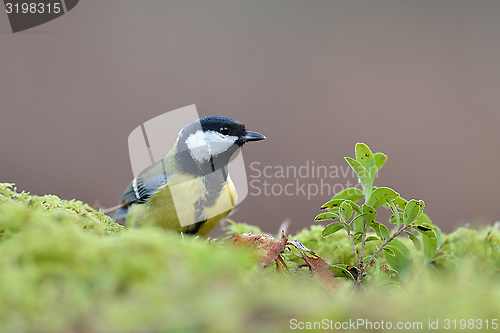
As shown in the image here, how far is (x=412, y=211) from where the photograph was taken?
1.44ft

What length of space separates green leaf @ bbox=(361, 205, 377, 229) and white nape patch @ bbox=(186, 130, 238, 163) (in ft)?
2.24

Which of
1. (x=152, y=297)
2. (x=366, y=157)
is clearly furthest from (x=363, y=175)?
(x=152, y=297)

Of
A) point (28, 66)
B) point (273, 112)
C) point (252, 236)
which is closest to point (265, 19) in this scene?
point (273, 112)

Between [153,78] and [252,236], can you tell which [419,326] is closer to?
[252,236]

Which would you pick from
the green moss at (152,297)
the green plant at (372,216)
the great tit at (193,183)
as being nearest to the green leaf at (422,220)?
the green plant at (372,216)

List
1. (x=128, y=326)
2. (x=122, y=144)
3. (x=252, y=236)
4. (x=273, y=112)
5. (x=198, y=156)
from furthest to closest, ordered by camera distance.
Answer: (x=273, y=112)
(x=122, y=144)
(x=198, y=156)
(x=252, y=236)
(x=128, y=326)

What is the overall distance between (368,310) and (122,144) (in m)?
3.28

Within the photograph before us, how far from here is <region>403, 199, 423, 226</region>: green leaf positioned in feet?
1.40

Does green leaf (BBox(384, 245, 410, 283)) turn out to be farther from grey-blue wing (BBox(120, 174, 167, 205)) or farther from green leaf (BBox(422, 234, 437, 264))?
grey-blue wing (BBox(120, 174, 167, 205))

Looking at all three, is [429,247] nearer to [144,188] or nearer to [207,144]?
[207,144]

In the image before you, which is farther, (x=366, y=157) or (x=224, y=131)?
(x=224, y=131)

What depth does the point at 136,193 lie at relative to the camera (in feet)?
3.83

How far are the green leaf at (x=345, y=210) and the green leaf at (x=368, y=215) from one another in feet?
0.06

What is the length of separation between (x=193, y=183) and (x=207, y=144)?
6.5 inches
